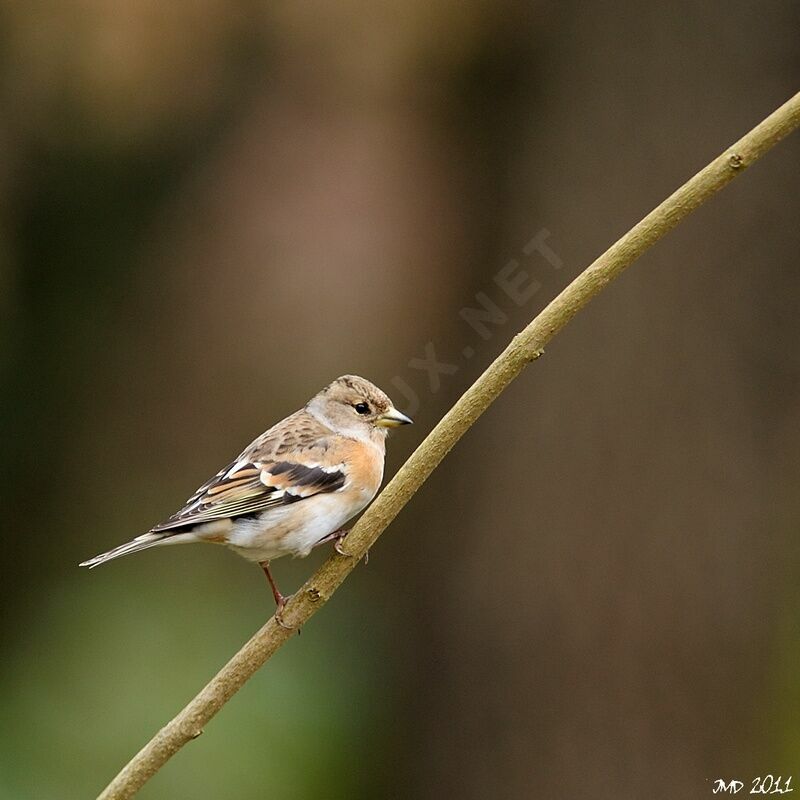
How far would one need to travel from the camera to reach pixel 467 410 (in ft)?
7.32

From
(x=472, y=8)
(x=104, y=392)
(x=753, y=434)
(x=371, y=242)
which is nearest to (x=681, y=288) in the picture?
(x=753, y=434)

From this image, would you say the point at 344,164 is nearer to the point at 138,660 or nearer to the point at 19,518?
the point at 19,518

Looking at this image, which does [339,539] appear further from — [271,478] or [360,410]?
[360,410]

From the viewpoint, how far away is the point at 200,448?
23.3 ft

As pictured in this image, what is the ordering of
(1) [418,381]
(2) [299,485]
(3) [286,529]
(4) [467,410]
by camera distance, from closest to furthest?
(4) [467,410] < (3) [286,529] < (2) [299,485] < (1) [418,381]

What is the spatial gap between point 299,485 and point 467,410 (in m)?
1.41

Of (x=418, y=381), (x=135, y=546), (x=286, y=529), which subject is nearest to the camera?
(x=135, y=546)

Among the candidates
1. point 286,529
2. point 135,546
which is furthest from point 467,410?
point 286,529

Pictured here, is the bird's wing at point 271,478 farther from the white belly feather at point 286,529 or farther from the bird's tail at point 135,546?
the bird's tail at point 135,546

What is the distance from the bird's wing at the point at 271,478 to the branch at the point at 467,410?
0.97 m

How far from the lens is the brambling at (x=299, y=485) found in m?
3.36

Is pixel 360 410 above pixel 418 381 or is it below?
above

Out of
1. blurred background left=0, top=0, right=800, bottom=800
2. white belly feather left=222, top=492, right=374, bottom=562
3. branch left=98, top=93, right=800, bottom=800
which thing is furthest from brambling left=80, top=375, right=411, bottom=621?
blurred background left=0, top=0, right=800, bottom=800

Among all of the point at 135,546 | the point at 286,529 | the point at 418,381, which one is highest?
the point at 135,546
